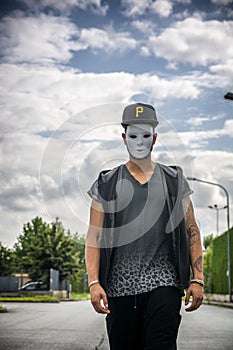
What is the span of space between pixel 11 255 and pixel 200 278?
60.6 metres

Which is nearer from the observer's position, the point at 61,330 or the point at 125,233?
the point at 125,233

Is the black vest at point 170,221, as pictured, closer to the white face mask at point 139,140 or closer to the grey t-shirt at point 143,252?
the grey t-shirt at point 143,252

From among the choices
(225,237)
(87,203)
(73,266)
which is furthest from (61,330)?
(73,266)

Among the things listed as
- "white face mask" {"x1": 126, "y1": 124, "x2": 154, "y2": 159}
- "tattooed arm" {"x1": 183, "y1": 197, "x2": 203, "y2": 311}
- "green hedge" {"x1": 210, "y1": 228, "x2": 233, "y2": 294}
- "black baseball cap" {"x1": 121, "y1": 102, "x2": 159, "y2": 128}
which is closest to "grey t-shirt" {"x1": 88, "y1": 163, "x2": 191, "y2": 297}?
"tattooed arm" {"x1": 183, "y1": 197, "x2": 203, "y2": 311}

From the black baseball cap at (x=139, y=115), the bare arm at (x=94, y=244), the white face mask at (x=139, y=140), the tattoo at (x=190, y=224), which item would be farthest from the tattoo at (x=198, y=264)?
the black baseball cap at (x=139, y=115)

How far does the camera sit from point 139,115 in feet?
13.3

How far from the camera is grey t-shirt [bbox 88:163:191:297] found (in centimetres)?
379

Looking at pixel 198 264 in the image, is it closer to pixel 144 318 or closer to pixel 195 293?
pixel 195 293

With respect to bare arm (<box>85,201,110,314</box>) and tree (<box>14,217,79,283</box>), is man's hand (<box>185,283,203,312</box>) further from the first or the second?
tree (<box>14,217,79,283</box>)

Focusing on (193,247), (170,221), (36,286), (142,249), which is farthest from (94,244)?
(36,286)

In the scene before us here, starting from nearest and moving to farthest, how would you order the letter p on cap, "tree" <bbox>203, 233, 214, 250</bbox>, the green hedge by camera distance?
the letter p on cap, the green hedge, "tree" <bbox>203, 233, 214, 250</bbox>

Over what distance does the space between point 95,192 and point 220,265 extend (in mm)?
44428

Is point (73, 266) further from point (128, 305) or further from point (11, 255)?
point (128, 305)

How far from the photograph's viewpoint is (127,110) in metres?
4.08
